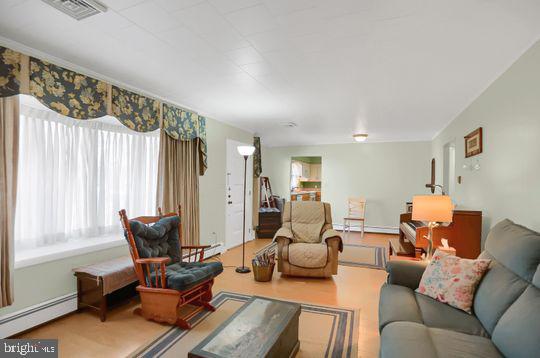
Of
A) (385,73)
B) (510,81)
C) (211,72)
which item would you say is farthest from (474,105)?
(211,72)

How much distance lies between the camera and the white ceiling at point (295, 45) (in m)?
1.72

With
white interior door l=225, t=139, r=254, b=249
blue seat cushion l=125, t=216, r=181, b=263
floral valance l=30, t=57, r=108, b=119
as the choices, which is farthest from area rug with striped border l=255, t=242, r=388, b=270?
floral valance l=30, t=57, r=108, b=119

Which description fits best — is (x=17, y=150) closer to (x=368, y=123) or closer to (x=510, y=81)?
(x=510, y=81)

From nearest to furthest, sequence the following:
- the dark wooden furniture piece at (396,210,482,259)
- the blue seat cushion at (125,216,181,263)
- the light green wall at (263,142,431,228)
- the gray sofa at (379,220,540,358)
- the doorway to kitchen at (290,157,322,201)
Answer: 1. the gray sofa at (379,220,540,358)
2. the blue seat cushion at (125,216,181,263)
3. the dark wooden furniture piece at (396,210,482,259)
4. the light green wall at (263,142,431,228)
5. the doorway to kitchen at (290,157,322,201)

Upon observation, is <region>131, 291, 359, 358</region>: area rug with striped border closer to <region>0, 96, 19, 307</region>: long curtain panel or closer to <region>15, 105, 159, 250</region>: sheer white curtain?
<region>0, 96, 19, 307</region>: long curtain panel

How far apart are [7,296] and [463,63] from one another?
4.19 meters

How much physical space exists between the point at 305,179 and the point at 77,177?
7.79m

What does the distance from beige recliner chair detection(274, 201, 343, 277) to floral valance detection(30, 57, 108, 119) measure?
2.58m

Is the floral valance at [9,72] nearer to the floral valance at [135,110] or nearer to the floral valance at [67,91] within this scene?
the floral valance at [67,91]

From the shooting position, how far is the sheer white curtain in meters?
2.56

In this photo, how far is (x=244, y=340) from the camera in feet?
5.57

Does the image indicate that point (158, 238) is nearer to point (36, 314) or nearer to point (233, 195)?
point (36, 314)

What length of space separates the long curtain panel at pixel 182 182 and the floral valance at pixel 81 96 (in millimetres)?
193

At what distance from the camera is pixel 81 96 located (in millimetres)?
2621
